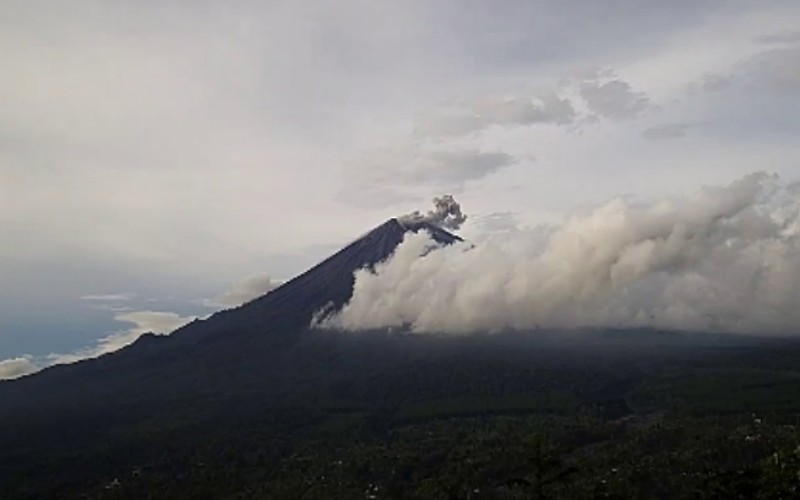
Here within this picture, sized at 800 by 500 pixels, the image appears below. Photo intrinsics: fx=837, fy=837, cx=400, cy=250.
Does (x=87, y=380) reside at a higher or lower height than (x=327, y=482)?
higher

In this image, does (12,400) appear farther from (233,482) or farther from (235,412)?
(233,482)

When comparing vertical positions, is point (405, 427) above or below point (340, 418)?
below

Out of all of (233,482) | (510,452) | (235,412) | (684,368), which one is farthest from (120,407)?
(684,368)

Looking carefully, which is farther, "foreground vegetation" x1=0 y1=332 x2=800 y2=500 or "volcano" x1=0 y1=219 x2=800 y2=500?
"volcano" x1=0 y1=219 x2=800 y2=500

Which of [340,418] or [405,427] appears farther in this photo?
[340,418]

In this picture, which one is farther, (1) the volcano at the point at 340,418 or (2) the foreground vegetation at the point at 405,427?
(1) the volcano at the point at 340,418

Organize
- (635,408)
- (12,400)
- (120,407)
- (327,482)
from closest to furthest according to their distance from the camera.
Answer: (327,482) → (635,408) → (120,407) → (12,400)

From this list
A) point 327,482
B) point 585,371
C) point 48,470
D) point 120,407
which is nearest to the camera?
point 327,482

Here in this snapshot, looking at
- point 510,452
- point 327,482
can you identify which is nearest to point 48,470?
point 327,482

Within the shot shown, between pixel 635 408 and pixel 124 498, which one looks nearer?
pixel 124 498

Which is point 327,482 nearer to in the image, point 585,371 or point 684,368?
point 585,371
